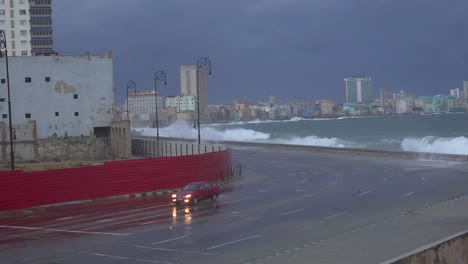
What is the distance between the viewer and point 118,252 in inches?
795

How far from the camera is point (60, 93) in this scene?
7125 cm

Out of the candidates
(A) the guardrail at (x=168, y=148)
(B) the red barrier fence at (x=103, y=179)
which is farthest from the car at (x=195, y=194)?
(A) the guardrail at (x=168, y=148)

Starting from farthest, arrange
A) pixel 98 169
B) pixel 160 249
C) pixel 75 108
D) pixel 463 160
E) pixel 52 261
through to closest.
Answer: pixel 75 108, pixel 463 160, pixel 98 169, pixel 160 249, pixel 52 261

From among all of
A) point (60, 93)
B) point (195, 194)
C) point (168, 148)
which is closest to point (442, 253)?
point (195, 194)

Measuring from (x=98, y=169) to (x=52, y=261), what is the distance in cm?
1744

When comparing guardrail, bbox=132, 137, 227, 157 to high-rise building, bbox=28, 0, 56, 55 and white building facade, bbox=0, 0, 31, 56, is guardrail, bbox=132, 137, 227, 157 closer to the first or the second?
white building facade, bbox=0, 0, 31, 56

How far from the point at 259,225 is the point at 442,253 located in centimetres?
1220

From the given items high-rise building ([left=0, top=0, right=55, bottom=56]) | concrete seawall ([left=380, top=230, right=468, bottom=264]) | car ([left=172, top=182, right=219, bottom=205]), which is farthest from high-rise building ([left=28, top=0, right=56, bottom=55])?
concrete seawall ([left=380, top=230, right=468, bottom=264])

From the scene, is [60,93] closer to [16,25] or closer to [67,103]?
[67,103]

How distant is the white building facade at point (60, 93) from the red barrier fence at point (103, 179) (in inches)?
1293

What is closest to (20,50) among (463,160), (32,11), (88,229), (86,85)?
(32,11)

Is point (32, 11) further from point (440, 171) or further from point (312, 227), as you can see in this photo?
point (312, 227)

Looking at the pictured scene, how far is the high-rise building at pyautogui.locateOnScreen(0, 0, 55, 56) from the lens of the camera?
138 meters

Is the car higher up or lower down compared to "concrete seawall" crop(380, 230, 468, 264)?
lower down
